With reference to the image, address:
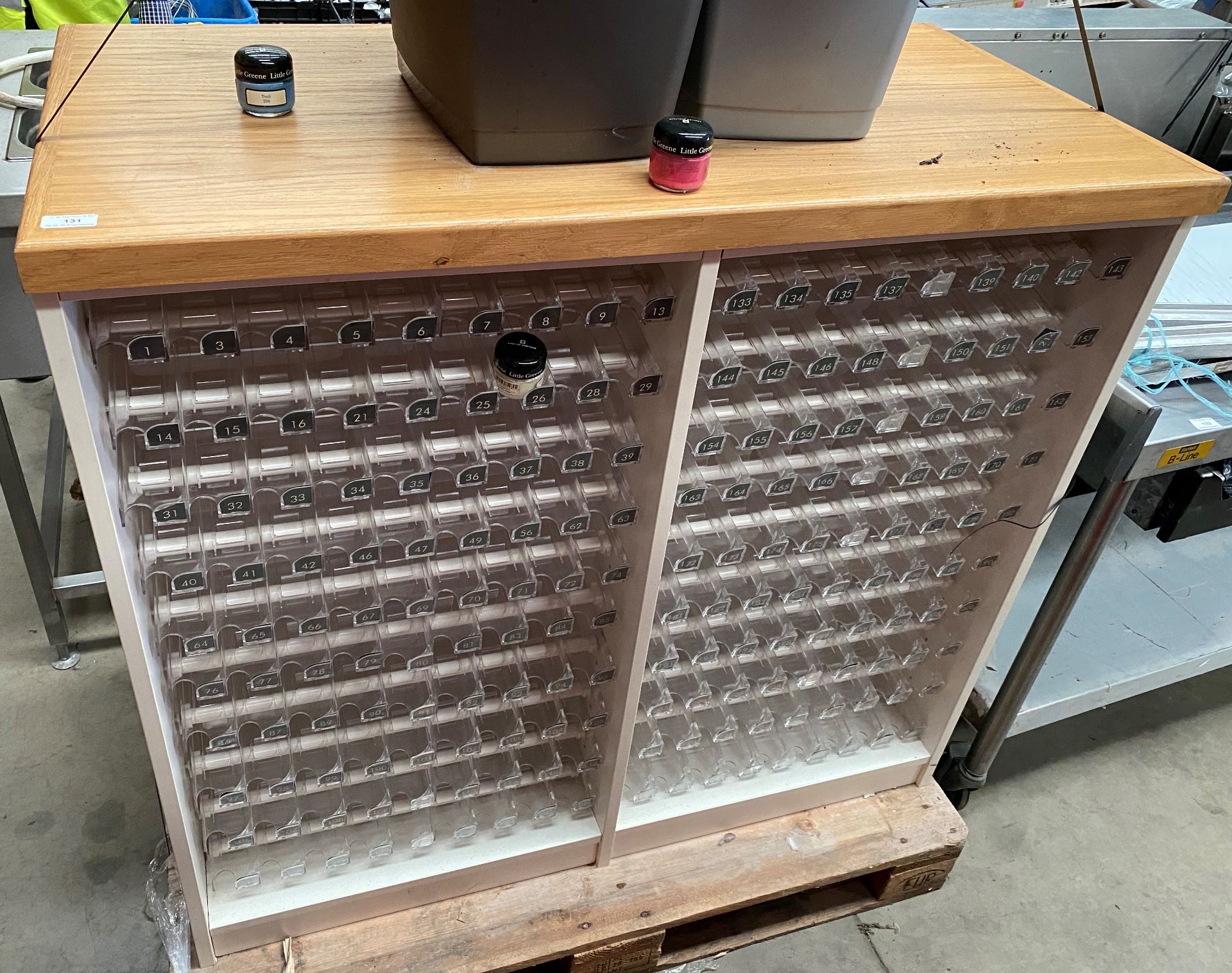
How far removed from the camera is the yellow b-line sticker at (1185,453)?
4.56 feet

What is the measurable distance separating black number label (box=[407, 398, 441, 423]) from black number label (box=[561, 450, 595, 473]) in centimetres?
17

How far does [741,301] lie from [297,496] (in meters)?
0.54

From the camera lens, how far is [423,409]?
3.43ft

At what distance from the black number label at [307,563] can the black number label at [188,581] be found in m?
0.10

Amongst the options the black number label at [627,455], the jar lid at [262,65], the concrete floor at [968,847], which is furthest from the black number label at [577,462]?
the concrete floor at [968,847]

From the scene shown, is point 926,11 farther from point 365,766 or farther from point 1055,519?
point 365,766

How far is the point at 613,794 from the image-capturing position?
146cm

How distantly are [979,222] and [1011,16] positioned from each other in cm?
109

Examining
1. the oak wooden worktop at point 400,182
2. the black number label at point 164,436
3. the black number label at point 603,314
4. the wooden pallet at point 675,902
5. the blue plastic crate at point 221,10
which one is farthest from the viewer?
the blue plastic crate at point 221,10

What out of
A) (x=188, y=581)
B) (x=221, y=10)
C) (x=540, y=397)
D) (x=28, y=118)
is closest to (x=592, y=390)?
(x=540, y=397)

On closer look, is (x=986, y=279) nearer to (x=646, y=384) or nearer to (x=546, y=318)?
(x=646, y=384)

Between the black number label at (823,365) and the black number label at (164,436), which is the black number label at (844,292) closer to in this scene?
the black number label at (823,365)

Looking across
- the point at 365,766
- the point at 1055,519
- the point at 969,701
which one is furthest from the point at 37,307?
the point at 1055,519

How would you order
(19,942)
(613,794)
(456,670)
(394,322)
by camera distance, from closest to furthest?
(394,322) < (456,670) < (613,794) < (19,942)
